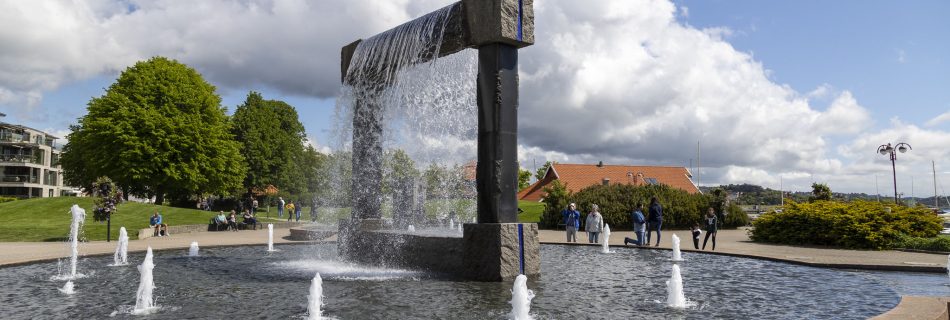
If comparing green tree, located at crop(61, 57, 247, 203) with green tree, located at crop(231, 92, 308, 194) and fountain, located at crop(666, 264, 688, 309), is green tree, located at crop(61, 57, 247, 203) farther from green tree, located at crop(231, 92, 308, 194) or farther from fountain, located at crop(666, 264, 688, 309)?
fountain, located at crop(666, 264, 688, 309)

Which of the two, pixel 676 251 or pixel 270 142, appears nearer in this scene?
pixel 676 251

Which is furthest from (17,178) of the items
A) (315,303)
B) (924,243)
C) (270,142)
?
(924,243)

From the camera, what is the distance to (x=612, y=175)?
67.2m

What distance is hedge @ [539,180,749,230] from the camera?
3159 centimetres

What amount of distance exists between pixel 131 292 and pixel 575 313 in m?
6.91

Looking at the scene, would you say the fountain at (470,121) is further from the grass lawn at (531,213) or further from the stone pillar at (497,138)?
the grass lawn at (531,213)

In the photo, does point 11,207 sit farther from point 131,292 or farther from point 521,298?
point 521,298

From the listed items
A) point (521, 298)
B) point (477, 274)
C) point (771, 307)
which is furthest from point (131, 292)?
point (771, 307)

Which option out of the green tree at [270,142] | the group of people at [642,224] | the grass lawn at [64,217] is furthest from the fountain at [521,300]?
the green tree at [270,142]

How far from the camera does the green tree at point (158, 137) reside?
3950cm

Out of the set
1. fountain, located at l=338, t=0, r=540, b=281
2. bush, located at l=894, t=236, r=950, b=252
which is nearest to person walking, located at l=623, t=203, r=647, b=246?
fountain, located at l=338, t=0, r=540, b=281

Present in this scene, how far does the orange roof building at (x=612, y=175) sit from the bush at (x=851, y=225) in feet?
133

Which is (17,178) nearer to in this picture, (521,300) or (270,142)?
(270,142)

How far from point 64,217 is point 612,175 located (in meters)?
49.4
